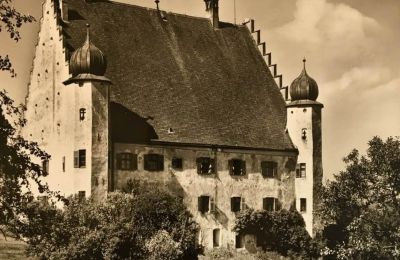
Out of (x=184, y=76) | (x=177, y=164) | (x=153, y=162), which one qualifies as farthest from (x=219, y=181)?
(x=184, y=76)

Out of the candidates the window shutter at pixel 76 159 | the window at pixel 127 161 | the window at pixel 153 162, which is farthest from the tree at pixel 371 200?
the window shutter at pixel 76 159

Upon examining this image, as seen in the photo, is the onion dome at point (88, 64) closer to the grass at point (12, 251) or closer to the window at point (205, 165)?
the window at point (205, 165)

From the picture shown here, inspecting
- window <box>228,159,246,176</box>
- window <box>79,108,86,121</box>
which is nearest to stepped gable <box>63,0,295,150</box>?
window <box>228,159,246,176</box>

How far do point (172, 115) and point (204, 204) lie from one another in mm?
6353

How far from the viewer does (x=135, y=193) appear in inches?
1522

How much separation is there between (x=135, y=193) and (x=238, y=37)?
62.7 ft

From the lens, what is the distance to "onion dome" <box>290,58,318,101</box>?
46.5 m

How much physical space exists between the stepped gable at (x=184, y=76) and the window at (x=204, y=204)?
12.3 ft

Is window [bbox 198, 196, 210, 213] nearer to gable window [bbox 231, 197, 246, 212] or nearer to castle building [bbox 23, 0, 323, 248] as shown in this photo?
castle building [bbox 23, 0, 323, 248]

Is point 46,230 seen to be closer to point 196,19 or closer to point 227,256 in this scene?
point 227,256

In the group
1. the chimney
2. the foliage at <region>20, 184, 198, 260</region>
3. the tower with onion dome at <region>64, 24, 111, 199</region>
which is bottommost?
the foliage at <region>20, 184, 198, 260</region>

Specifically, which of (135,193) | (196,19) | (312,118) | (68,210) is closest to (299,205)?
(312,118)

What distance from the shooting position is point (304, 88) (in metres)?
46.5

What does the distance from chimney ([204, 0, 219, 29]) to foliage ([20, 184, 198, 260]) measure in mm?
18964
